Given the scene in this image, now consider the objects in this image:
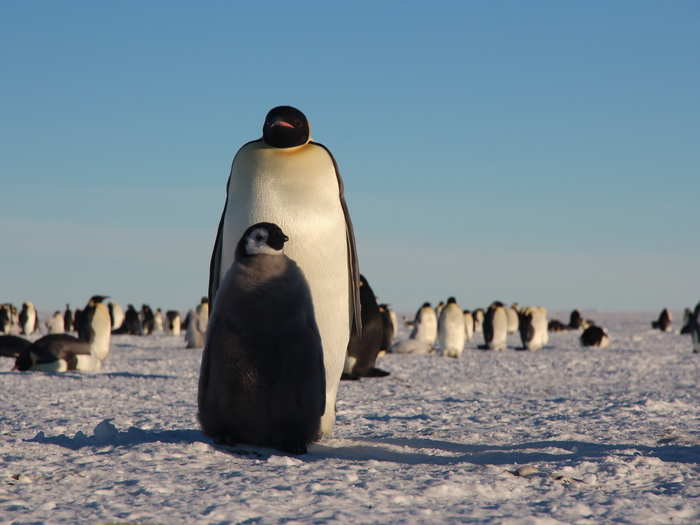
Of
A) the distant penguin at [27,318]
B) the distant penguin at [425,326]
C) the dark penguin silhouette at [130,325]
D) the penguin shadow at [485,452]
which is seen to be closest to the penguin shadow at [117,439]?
the penguin shadow at [485,452]

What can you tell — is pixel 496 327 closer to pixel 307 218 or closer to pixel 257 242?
pixel 307 218

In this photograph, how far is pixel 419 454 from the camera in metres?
5.10

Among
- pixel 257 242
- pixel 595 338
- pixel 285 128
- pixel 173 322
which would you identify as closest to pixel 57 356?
pixel 285 128

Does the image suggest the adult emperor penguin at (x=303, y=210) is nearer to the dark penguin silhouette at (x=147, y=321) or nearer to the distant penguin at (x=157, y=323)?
the dark penguin silhouette at (x=147, y=321)

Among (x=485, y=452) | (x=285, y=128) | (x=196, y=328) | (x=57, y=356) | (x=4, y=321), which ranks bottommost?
(x=485, y=452)

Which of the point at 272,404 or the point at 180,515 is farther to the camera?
the point at 272,404

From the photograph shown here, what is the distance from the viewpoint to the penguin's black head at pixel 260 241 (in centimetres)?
489

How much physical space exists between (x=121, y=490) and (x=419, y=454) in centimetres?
192

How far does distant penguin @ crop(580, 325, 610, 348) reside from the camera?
24812 mm

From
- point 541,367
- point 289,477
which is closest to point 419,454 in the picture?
point 289,477

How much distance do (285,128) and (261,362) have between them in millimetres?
1753

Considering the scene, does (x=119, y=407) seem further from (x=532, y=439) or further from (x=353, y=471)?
(x=353, y=471)

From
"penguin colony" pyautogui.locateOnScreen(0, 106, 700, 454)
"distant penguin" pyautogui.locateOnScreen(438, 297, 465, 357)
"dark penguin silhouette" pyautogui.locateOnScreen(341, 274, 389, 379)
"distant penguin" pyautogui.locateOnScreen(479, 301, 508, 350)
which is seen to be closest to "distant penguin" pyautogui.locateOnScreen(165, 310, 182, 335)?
"distant penguin" pyautogui.locateOnScreen(479, 301, 508, 350)

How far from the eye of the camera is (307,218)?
554 cm
